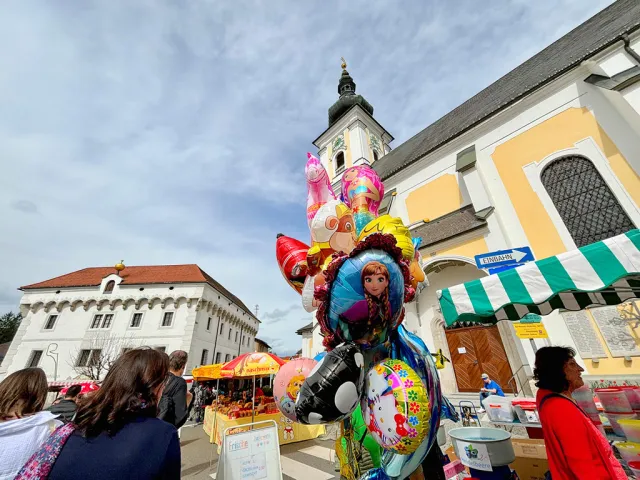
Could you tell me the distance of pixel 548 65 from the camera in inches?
406

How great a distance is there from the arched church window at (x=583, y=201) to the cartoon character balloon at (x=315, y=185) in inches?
290

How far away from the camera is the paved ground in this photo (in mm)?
4988

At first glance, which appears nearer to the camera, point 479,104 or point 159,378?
point 159,378

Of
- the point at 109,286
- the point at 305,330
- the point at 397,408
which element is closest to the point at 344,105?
the point at 305,330

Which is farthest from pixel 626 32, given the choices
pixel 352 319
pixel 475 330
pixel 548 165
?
pixel 352 319

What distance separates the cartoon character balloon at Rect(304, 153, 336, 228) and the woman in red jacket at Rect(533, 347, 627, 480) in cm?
266

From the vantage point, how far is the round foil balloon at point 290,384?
2.15 metres

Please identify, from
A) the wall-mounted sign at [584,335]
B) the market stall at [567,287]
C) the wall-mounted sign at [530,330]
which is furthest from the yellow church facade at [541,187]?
the market stall at [567,287]

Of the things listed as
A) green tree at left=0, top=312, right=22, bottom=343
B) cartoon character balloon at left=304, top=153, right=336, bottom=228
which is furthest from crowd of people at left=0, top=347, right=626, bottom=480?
green tree at left=0, top=312, right=22, bottom=343

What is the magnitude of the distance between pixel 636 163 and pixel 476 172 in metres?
3.63

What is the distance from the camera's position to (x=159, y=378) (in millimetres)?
1519

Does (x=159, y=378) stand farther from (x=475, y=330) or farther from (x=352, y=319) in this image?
(x=475, y=330)

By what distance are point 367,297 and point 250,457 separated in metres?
3.91

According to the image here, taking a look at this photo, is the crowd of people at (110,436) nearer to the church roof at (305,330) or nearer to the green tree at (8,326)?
the church roof at (305,330)
